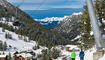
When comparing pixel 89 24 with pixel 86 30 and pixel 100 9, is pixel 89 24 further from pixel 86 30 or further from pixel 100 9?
pixel 100 9

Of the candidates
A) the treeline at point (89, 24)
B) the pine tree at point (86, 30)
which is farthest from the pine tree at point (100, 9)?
the pine tree at point (86, 30)

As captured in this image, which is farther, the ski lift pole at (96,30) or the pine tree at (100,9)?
the pine tree at (100,9)

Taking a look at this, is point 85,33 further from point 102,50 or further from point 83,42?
point 102,50

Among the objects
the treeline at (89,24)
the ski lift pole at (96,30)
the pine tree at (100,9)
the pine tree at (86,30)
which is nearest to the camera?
the ski lift pole at (96,30)

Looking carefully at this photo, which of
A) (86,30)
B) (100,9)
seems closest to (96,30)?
(100,9)

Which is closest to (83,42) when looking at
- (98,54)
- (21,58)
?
(98,54)

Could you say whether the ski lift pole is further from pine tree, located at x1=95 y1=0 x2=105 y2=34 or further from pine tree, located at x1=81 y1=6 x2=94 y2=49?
pine tree, located at x1=81 y1=6 x2=94 y2=49

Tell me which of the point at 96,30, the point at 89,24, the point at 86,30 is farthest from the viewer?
the point at 86,30

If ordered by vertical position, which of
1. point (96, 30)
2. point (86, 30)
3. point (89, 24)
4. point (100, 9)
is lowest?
point (86, 30)

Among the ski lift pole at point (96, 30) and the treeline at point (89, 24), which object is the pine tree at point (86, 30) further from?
the ski lift pole at point (96, 30)

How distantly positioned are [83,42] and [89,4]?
3822cm

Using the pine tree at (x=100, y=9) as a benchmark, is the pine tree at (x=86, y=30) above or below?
below

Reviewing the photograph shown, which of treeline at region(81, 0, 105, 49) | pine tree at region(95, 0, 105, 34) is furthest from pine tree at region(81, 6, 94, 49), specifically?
pine tree at region(95, 0, 105, 34)

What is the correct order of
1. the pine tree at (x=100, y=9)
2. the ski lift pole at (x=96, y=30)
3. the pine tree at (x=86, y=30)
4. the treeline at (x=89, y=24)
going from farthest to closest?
the pine tree at (x=86, y=30) → the treeline at (x=89, y=24) → the pine tree at (x=100, y=9) → the ski lift pole at (x=96, y=30)
